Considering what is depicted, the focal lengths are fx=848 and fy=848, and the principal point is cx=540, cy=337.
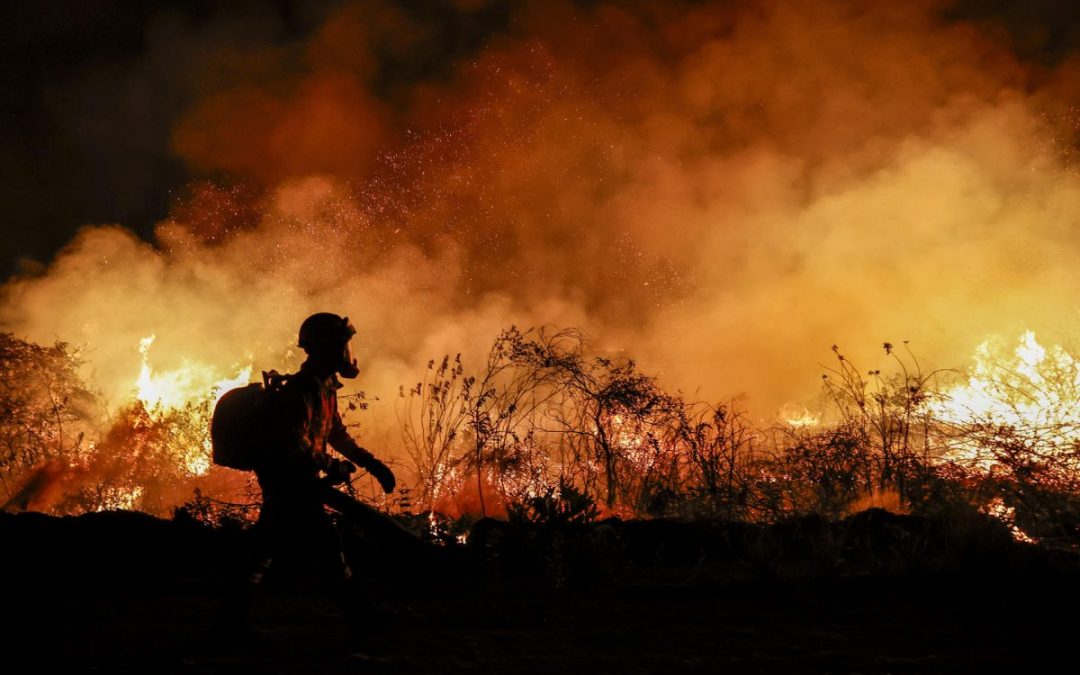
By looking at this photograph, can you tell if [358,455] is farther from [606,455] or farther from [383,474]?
[606,455]

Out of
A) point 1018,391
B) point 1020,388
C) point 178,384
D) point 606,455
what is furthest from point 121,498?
point 1020,388

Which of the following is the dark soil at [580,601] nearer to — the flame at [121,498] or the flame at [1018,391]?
the flame at [121,498]

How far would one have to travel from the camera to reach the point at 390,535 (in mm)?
3967

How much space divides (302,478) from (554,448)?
521 centimetres

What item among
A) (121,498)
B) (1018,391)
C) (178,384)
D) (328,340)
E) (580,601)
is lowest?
(580,601)

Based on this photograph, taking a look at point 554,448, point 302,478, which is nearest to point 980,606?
point 302,478

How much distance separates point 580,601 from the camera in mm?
4859

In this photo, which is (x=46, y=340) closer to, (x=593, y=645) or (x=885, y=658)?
(x=593, y=645)

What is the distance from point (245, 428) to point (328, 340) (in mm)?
530

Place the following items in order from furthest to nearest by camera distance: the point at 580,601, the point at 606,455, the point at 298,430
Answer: the point at 606,455
the point at 580,601
the point at 298,430

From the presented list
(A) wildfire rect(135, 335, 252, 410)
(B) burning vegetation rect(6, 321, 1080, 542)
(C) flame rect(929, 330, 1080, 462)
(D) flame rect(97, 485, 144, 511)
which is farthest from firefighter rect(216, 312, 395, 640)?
(A) wildfire rect(135, 335, 252, 410)

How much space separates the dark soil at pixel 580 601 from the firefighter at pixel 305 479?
0.61ft

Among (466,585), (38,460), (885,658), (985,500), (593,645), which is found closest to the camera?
(885,658)

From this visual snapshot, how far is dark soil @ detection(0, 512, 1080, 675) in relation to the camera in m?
3.58
